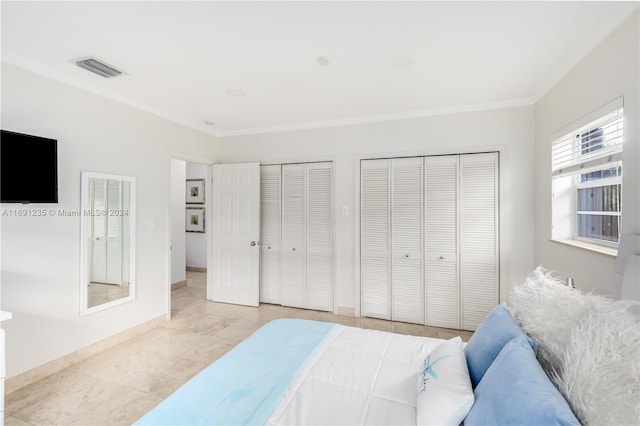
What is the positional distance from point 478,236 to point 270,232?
109 inches

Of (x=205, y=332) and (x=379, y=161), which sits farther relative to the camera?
(x=379, y=161)

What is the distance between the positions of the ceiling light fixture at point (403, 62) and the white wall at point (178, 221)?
4.32 meters

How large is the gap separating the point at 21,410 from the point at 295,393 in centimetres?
222

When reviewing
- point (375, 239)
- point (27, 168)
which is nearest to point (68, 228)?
point (27, 168)

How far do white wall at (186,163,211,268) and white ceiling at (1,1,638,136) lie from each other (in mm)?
3343

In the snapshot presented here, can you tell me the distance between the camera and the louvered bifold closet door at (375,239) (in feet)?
12.4

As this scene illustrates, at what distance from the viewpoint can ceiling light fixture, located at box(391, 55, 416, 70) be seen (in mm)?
2354

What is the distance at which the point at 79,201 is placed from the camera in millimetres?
2805

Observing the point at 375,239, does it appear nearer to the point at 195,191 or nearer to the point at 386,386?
the point at 386,386

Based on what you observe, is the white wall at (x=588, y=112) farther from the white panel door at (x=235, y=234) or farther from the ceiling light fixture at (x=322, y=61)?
the white panel door at (x=235, y=234)

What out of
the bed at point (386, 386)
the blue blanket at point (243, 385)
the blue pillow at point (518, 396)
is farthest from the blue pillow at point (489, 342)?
the blue blanket at point (243, 385)

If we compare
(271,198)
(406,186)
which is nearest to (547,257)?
(406,186)

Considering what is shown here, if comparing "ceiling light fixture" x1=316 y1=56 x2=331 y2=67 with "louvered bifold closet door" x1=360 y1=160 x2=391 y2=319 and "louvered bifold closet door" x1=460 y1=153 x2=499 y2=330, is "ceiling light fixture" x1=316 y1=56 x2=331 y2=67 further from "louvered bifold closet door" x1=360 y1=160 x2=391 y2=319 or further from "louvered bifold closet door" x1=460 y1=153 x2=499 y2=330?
"louvered bifold closet door" x1=460 y1=153 x2=499 y2=330

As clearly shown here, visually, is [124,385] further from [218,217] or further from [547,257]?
[547,257]
